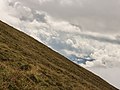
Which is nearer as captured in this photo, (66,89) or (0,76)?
(0,76)

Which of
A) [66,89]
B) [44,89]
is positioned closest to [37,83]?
[44,89]

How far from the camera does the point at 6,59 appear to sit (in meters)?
30.0

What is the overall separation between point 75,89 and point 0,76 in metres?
13.9

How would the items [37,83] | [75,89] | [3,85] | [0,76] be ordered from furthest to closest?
[75,89]
[37,83]
[0,76]
[3,85]

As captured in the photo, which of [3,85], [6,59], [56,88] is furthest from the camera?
[6,59]

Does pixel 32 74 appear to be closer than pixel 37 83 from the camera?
No

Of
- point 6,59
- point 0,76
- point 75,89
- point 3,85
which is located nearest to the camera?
point 3,85

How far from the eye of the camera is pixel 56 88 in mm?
28188

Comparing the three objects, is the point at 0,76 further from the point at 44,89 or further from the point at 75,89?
the point at 75,89

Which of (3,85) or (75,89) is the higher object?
(75,89)

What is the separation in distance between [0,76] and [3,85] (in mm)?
1705

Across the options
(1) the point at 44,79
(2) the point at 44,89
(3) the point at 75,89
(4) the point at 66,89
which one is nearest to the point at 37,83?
(2) the point at 44,89

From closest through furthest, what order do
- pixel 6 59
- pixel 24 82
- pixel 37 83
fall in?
1. pixel 24 82
2. pixel 37 83
3. pixel 6 59

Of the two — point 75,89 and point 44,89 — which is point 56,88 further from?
point 75,89
